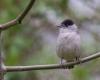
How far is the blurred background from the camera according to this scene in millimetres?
3453

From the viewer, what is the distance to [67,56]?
2357 millimetres

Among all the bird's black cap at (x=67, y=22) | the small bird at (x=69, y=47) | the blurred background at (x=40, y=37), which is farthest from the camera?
the blurred background at (x=40, y=37)

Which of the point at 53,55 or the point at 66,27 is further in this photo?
the point at 53,55

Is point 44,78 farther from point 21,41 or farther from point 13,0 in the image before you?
point 13,0

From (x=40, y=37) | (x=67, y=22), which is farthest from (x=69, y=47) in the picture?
(x=40, y=37)

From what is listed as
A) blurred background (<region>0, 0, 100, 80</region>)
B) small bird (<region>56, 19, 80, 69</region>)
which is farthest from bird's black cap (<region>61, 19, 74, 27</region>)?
blurred background (<region>0, 0, 100, 80</region>)

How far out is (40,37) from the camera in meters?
4.12

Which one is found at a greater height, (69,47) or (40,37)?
(69,47)

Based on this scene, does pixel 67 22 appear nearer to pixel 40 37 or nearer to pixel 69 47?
pixel 69 47

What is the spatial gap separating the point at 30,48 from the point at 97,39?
74 centimetres

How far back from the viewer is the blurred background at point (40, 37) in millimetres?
3453

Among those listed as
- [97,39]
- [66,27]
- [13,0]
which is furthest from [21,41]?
[66,27]

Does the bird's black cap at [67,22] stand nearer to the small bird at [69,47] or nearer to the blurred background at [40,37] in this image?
the small bird at [69,47]

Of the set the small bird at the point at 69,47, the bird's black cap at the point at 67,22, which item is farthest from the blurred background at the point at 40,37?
the small bird at the point at 69,47
